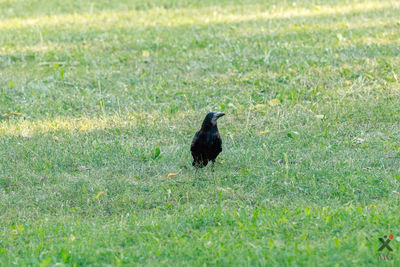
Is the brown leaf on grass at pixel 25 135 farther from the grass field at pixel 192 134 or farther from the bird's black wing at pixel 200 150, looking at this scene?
the bird's black wing at pixel 200 150

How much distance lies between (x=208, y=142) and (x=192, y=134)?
137cm

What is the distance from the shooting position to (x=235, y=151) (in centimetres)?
655

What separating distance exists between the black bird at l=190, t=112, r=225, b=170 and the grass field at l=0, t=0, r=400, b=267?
19 centimetres

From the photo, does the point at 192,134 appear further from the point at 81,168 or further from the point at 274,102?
the point at 81,168

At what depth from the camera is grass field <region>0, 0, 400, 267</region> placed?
445cm

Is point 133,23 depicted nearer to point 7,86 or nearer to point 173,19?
point 173,19

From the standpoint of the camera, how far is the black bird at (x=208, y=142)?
5914mm

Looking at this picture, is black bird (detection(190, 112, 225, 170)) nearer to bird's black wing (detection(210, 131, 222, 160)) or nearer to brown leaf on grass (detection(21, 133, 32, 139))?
bird's black wing (detection(210, 131, 222, 160))

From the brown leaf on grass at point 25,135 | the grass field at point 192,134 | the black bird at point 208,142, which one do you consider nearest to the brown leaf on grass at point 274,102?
the grass field at point 192,134

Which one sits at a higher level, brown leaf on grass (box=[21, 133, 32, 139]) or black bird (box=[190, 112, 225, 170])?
black bird (box=[190, 112, 225, 170])

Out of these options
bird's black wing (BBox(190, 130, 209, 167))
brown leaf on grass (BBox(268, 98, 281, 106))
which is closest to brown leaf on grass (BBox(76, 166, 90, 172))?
bird's black wing (BBox(190, 130, 209, 167))

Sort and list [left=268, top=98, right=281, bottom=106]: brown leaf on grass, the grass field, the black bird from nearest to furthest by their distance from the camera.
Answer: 1. the grass field
2. the black bird
3. [left=268, top=98, right=281, bottom=106]: brown leaf on grass

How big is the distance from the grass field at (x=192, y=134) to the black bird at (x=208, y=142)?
191 millimetres

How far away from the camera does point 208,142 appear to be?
5.90 meters
